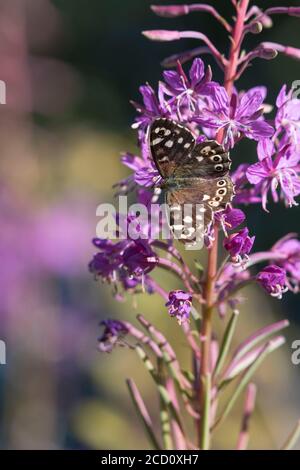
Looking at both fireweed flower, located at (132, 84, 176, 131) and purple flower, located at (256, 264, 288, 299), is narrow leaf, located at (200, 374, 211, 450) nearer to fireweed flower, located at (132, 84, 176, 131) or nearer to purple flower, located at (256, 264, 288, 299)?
purple flower, located at (256, 264, 288, 299)

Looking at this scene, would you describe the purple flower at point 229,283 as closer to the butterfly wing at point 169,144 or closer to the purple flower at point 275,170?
the purple flower at point 275,170

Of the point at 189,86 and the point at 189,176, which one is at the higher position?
the point at 189,86

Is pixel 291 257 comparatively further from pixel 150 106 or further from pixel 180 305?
pixel 150 106

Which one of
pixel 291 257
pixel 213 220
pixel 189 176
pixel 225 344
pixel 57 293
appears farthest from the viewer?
pixel 57 293

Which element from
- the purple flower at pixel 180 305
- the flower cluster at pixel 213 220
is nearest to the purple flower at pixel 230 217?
the flower cluster at pixel 213 220

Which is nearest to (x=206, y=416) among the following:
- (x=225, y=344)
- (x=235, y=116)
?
(x=225, y=344)
